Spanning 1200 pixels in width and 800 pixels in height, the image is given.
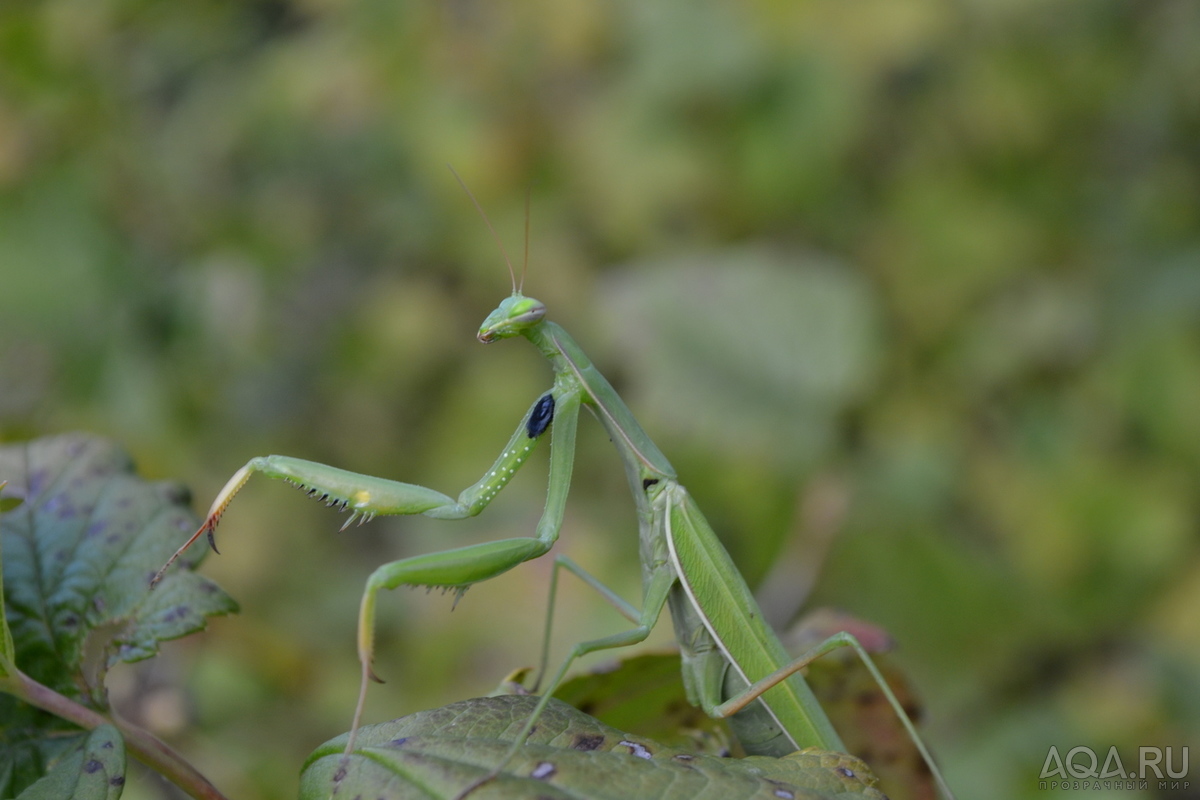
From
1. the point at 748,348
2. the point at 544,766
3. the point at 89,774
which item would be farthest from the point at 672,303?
the point at 89,774

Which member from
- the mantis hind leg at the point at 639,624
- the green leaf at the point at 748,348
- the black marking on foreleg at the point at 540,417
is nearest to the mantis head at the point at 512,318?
the black marking on foreleg at the point at 540,417

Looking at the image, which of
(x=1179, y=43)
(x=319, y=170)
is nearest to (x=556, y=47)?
(x=319, y=170)

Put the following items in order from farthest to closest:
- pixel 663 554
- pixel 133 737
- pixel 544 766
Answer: pixel 663 554
pixel 133 737
pixel 544 766

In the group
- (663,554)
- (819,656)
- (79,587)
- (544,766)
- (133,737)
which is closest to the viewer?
(544,766)

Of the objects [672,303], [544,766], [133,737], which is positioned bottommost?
[672,303]

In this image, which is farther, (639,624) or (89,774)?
Result: (639,624)

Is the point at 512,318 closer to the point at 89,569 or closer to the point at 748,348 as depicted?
the point at 89,569

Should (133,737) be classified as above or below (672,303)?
above
